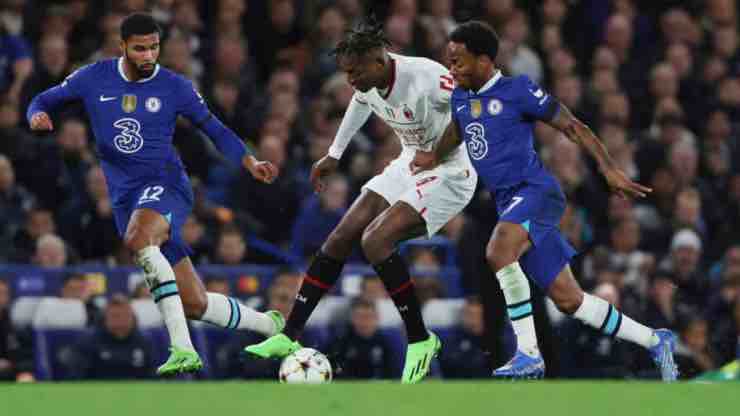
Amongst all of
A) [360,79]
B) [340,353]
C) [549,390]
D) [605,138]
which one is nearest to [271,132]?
[340,353]

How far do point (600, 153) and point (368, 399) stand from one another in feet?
9.44

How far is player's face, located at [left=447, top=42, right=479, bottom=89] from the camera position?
857cm

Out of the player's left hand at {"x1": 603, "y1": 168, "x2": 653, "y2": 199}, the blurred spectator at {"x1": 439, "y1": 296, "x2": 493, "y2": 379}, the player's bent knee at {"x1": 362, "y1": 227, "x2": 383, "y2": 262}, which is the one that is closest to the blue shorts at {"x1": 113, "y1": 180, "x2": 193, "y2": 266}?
the player's bent knee at {"x1": 362, "y1": 227, "x2": 383, "y2": 262}

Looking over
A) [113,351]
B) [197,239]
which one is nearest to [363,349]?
[197,239]

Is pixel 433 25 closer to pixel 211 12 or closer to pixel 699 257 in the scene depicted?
pixel 211 12

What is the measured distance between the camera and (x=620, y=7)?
635 inches

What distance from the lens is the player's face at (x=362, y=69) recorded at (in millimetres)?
8789

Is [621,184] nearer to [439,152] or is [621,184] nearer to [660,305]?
[439,152]

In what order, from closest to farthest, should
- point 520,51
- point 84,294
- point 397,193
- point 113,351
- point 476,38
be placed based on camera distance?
point 476,38 < point 397,193 < point 113,351 < point 84,294 < point 520,51

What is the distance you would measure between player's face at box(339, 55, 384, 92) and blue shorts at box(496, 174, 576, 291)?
0.89 meters

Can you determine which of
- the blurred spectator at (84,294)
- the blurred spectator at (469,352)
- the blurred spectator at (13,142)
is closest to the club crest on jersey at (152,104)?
the blurred spectator at (84,294)

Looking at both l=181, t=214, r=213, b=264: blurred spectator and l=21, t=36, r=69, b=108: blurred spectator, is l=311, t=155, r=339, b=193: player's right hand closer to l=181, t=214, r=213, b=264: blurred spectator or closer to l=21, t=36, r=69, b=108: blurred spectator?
l=181, t=214, r=213, b=264: blurred spectator

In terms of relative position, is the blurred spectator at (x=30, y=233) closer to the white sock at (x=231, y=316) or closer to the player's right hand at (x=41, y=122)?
the white sock at (x=231, y=316)

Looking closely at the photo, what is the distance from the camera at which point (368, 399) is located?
5.80 m
